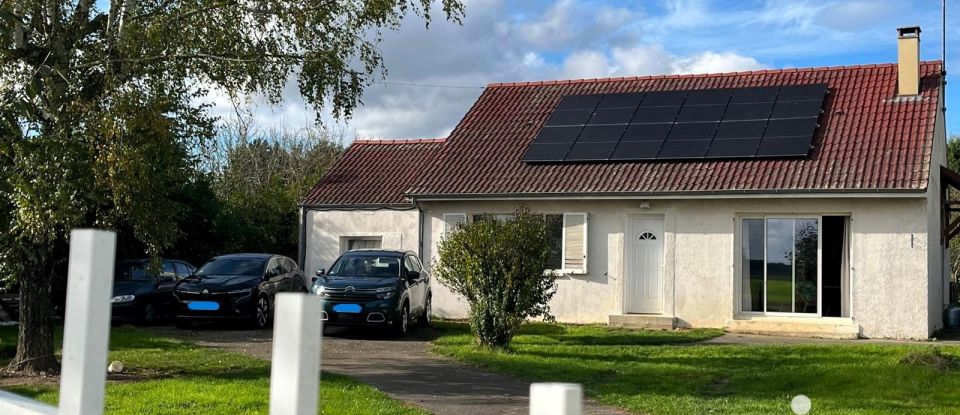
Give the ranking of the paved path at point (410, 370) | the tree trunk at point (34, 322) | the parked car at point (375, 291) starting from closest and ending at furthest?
the paved path at point (410, 370)
the tree trunk at point (34, 322)
the parked car at point (375, 291)

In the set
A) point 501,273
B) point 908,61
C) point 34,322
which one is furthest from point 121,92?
point 908,61

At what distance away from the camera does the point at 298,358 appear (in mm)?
1290

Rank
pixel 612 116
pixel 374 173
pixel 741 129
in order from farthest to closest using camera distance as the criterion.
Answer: pixel 374 173 < pixel 612 116 < pixel 741 129

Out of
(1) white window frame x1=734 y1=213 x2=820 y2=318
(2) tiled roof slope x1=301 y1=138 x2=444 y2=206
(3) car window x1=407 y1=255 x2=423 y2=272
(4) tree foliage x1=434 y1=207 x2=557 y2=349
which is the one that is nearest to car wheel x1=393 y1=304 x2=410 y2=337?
(3) car window x1=407 y1=255 x2=423 y2=272

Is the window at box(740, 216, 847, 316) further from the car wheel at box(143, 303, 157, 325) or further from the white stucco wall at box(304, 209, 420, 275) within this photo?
the car wheel at box(143, 303, 157, 325)

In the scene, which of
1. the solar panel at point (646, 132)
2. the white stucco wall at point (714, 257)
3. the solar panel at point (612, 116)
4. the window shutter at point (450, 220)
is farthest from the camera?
the solar panel at point (612, 116)

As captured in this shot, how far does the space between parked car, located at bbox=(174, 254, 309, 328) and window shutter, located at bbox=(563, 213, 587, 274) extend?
6.13 metres

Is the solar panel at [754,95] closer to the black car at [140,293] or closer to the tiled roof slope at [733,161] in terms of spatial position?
the tiled roof slope at [733,161]

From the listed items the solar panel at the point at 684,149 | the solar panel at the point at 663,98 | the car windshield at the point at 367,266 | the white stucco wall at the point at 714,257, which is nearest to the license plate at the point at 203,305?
the car windshield at the point at 367,266

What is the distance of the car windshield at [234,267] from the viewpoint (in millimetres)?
19344

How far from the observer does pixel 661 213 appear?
778 inches

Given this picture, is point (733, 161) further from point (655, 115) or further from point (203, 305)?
point (203, 305)

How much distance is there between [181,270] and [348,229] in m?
4.61

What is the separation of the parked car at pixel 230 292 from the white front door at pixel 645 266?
739 centimetres
